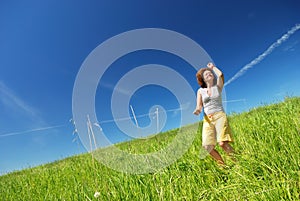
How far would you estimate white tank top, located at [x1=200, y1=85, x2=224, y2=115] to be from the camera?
602cm

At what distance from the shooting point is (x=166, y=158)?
5484 millimetres

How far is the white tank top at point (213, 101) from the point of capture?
19.8 feet

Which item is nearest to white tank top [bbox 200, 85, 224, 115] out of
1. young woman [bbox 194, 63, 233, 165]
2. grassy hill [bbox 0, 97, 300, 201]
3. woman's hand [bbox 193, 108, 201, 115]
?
young woman [bbox 194, 63, 233, 165]

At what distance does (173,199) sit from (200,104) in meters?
3.01

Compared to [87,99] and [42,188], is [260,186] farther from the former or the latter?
[42,188]

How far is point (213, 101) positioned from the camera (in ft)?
19.8

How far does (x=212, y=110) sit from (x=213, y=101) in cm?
18

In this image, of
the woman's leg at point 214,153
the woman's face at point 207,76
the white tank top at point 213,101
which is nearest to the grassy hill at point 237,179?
the woman's leg at point 214,153

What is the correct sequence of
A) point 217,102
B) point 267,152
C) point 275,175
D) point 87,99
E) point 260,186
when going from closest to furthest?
point 260,186 → point 275,175 → point 267,152 → point 87,99 → point 217,102

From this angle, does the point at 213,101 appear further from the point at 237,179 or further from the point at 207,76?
the point at 237,179

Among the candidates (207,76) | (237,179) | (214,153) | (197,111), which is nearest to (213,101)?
(197,111)

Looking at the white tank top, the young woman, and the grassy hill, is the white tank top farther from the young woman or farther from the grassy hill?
the grassy hill

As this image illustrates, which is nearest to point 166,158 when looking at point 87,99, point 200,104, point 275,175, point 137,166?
point 137,166

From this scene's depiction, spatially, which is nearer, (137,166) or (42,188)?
(137,166)
